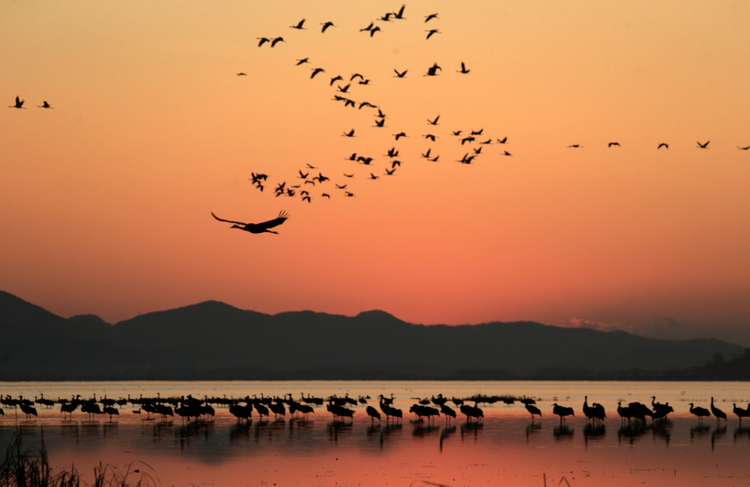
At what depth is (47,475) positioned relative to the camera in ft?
51.5

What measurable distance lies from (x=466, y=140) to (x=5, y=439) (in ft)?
80.1

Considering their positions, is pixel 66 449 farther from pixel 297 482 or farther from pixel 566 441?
pixel 566 441

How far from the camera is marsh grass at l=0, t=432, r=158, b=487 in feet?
50.6

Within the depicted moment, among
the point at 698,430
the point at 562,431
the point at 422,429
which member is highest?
the point at 698,430

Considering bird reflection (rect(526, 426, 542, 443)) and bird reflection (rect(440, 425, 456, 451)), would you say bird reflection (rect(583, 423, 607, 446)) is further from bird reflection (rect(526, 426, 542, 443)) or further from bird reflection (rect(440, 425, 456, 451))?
bird reflection (rect(440, 425, 456, 451))

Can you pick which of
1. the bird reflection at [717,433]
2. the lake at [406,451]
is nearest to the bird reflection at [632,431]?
the lake at [406,451]

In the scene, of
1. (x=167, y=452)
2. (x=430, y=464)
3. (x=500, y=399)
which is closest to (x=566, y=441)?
(x=430, y=464)

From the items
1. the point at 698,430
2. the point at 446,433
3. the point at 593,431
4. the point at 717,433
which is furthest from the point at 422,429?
the point at 717,433

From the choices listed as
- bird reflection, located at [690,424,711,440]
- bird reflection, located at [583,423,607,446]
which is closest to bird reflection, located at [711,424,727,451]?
bird reflection, located at [690,424,711,440]

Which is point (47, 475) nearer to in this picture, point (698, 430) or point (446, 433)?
point (446, 433)

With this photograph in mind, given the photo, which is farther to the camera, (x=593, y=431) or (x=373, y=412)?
(x=373, y=412)

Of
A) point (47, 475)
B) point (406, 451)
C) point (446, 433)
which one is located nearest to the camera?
point (47, 475)

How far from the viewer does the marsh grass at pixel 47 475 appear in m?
15.4

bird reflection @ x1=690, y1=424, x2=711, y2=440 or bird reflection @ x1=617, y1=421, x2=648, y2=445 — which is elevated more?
bird reflection @ x1=690, y1=424, x2=711, y2=440
